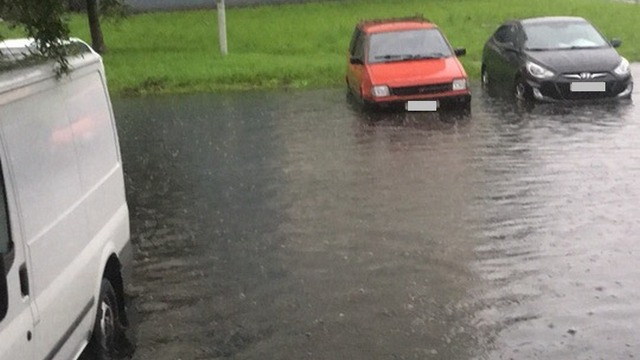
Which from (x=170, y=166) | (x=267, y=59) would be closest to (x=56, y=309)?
(x=170, y=166)

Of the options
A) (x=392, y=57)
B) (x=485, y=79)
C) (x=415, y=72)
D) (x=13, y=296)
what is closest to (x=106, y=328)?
(x=13, y=296)

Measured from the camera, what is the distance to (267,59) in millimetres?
26484

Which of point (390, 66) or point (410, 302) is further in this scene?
point (390, 66)

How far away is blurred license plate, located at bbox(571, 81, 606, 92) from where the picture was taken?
1822 cm

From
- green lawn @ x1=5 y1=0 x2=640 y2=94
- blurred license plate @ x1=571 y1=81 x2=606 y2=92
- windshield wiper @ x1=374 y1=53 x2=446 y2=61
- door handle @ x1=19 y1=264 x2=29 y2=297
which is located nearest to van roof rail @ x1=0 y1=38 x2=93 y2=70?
door handle @ x1=19 y1=264 x2=29 y2=297

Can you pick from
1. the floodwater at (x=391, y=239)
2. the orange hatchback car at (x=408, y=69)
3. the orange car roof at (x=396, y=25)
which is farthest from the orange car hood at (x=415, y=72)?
the orange car roof at (x=396, y=25)

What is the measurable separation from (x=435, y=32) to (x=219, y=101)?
485 centimetres

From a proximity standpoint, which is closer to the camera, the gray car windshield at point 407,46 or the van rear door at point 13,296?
the van rear door at point 13,296

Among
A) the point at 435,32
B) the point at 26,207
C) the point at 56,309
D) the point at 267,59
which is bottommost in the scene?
the point at 267,59

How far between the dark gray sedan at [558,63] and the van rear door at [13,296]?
577 inches

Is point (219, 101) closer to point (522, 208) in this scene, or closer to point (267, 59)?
point (267, 59)

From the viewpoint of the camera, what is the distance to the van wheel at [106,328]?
6.55 metres

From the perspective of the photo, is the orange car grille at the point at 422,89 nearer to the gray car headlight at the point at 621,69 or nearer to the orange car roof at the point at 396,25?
the orange car roof at the point at 396,25

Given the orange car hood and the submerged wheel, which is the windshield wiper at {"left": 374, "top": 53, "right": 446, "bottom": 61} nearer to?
the orange car hood
